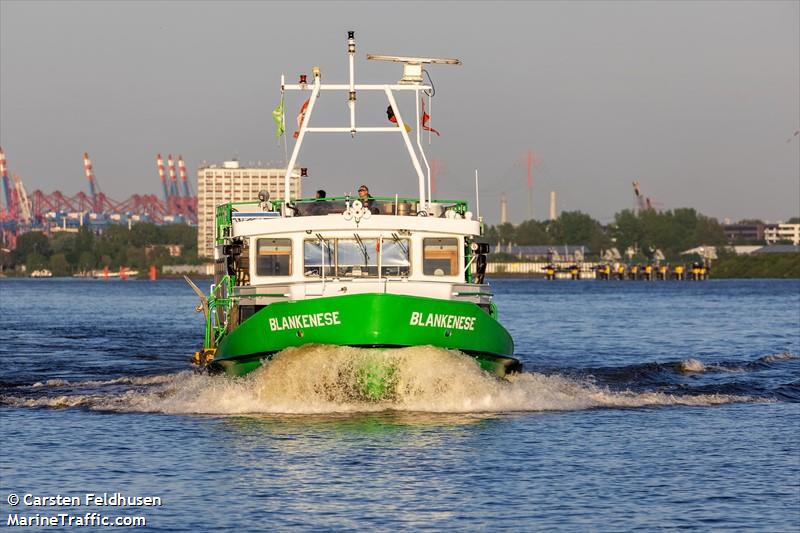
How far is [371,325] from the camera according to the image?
29469mm

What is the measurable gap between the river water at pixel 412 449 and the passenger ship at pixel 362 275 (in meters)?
0.53

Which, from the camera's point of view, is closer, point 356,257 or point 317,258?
point 356,257

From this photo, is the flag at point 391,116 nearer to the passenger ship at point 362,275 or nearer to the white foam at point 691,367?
the passenger ship at point 362,275

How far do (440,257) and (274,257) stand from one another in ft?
11.9

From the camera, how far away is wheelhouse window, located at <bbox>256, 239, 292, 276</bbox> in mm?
32125

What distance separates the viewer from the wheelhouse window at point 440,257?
32.0 m

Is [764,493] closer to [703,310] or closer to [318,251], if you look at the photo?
[318,251]

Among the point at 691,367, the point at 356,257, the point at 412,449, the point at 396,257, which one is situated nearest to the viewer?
the point at 412,449

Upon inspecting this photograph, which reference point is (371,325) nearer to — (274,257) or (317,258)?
(317,258)

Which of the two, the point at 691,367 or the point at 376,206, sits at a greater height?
the point at 376,206

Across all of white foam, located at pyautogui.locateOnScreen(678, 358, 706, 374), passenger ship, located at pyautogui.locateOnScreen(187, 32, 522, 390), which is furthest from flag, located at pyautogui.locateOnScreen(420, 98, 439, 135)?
white foam, located at pyautogui.locateOnScreen(678, 358, 706, 374)

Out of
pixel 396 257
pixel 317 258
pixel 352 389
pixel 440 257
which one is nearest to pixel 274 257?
pixel 317 258

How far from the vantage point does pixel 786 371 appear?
48.1 meters

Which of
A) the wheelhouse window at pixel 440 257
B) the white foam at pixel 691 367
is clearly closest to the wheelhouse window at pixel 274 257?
the wheelhouse window at pixel 440 257
